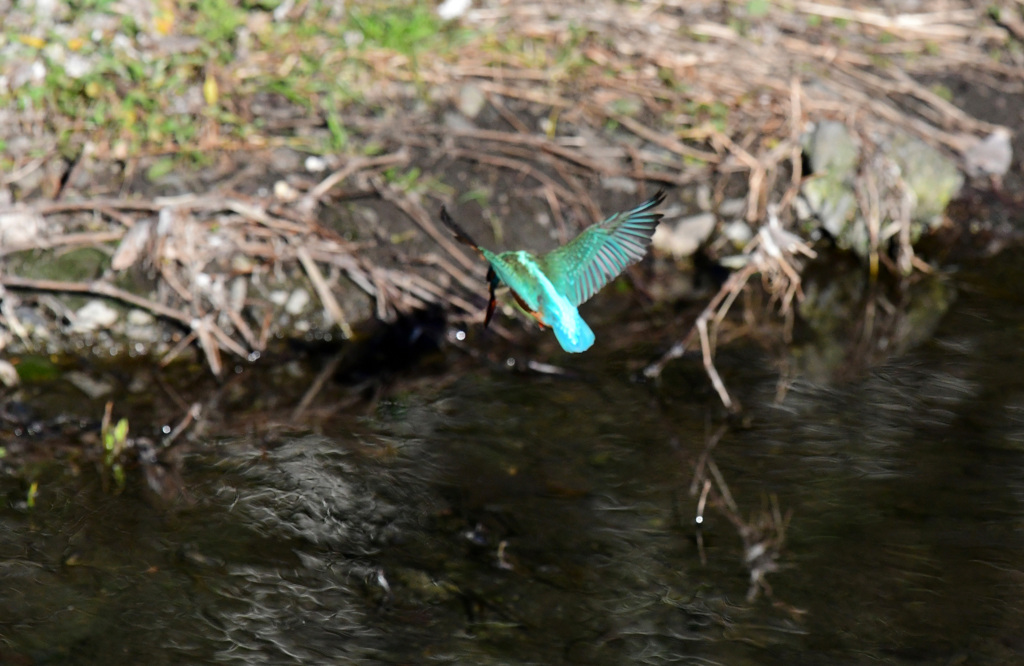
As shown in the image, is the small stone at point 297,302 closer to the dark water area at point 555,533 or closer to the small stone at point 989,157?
the dark water area at point 555,533

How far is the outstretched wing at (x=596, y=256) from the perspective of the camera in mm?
2576

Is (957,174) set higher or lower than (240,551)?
higher

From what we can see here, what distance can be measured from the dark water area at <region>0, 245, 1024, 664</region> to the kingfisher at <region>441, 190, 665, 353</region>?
0.92 metres

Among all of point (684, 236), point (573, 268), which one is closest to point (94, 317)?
point (573, 268)

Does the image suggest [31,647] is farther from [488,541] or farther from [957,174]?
[957,174]

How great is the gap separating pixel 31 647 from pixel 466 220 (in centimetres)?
272

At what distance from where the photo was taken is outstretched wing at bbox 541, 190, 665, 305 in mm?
2576

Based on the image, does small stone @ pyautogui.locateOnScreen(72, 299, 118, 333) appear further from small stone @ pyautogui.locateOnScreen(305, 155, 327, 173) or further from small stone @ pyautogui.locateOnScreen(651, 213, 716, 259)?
small stone @ pyautogui.locateOnScreen(651, 213, 716, 259)

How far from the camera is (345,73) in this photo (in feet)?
16.9

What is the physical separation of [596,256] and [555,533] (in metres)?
1.02

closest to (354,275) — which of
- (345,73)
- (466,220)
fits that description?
(466,220)

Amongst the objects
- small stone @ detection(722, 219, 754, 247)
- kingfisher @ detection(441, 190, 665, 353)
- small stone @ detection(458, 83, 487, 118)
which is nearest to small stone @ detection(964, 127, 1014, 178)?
small stone @ detection(722, 219, 754, 247)

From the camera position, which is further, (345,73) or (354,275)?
(345,73)

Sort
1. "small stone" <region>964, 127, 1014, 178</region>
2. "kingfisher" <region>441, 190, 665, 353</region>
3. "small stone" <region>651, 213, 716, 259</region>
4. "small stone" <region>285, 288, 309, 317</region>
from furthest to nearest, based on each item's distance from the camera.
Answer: "small stone" <region>964, 127, 1014, 178</region> < "small stone" <region>651, 213, 716, 259</region> < "small stone" <region>285, 288, 309, 317</region> < "kingfisher" <region>441, 190, 665, 353</region>
